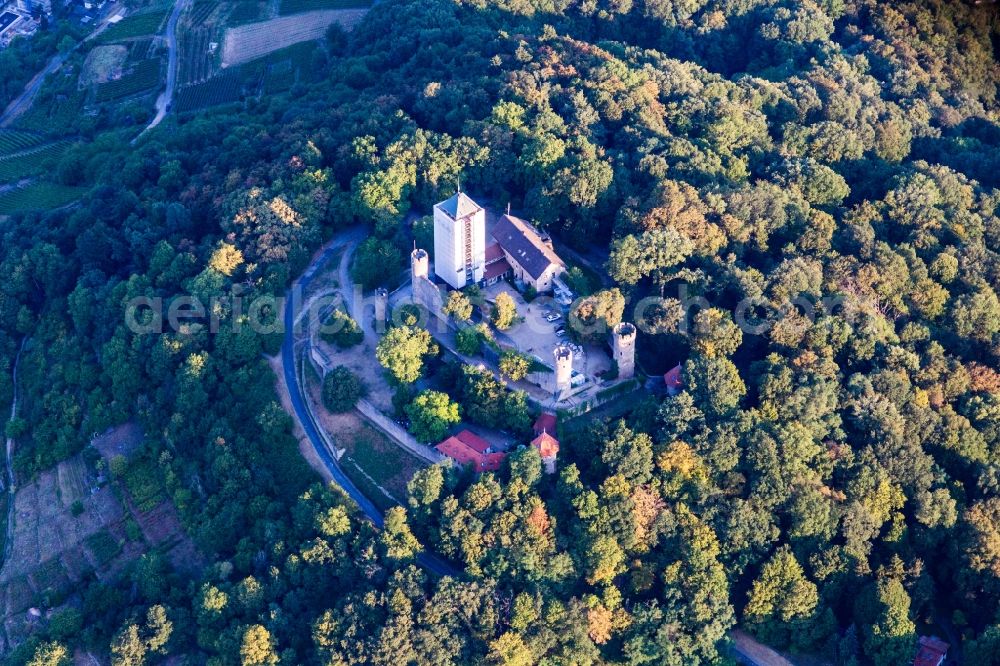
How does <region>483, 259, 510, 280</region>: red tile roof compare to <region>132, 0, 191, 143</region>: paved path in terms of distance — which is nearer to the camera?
<region>483, 259, 510, 280</region>: red tile roof

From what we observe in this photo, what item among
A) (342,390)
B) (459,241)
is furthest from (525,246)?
(342,390)

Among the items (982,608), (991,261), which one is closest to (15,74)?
(991,261)

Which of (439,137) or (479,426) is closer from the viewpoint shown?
(479,426)

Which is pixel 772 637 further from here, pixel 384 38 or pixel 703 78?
Answer: pixel 384 38

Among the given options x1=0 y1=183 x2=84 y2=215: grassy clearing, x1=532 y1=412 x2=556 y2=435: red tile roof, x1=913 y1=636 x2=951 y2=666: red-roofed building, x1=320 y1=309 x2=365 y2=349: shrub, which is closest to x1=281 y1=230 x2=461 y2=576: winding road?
x1=320 y1=309 x2=365 y2=349: shrub

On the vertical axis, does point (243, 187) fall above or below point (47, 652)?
above

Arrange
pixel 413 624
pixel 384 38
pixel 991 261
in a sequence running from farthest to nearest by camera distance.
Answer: pixel 384 38 < pixel 991 261 < pixel 413 624

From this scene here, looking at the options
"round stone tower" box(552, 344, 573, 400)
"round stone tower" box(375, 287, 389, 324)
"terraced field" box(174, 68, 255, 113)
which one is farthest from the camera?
"terraced field" box(174, 68, 255, 113)

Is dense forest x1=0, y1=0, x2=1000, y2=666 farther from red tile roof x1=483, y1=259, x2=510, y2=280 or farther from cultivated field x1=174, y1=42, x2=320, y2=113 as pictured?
cultivated field x1=174, y1=42, x2=320, y2=113
